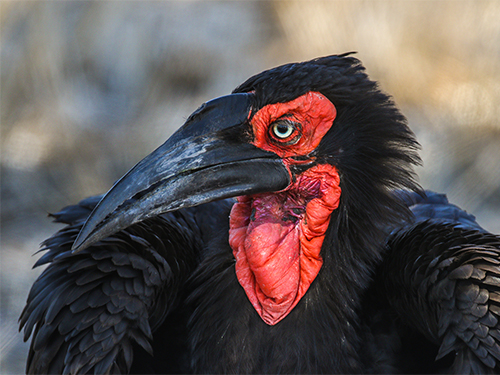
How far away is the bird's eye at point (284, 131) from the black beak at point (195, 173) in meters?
0.09

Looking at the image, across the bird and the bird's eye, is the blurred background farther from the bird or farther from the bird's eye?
the bird's eye

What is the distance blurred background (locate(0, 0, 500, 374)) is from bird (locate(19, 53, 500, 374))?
276cm

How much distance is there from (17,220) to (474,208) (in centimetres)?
397

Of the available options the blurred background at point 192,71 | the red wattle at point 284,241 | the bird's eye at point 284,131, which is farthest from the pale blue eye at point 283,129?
the blurred background at point 192,71

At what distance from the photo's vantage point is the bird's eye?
2.29m

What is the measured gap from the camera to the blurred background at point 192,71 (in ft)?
17.0

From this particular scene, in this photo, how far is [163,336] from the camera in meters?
2.75

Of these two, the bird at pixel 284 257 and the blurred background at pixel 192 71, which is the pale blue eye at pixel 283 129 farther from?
the blurred background at pixel 192 71

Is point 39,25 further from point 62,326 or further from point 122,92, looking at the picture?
point 62,326

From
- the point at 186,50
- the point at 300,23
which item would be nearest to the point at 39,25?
the point at 186,50

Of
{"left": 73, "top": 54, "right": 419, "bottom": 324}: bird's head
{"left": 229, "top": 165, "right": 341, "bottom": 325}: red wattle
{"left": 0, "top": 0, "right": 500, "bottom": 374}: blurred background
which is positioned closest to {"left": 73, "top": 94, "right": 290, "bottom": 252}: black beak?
{"left": 73, "top": 54, "right": 419, "bottom": 324}: bird's head

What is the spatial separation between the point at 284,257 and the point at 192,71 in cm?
335

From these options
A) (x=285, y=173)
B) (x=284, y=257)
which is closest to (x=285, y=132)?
(x=285, y=173)

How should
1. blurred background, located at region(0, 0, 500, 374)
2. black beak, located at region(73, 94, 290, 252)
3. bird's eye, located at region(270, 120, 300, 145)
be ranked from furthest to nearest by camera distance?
blurred background, located at region(0, 0, 500, 374), bird's eye, located at region(270, 120, 300, 145), black beak, located at region(73, 94, 290, 252)
